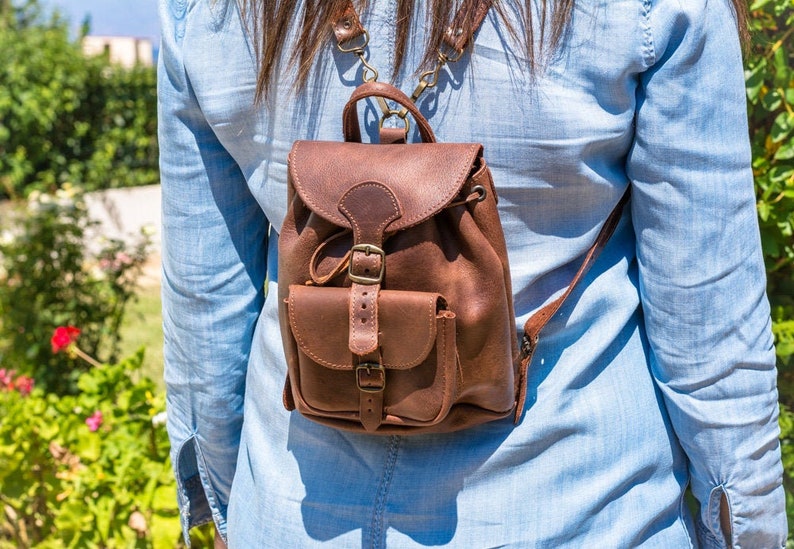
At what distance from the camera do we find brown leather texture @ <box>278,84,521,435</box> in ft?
3.43

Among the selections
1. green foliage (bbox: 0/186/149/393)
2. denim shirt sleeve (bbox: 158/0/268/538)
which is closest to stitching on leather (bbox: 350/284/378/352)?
denim shirt sleeve (bbox: 158/0/268/538)

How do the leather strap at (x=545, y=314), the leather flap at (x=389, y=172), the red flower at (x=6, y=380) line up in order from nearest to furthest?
the leather flap at (x=389, y=172) < the leather strap at (x=545, y=314) < the red flower at (x=6, y=380)

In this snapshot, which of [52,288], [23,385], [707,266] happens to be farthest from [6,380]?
[707,266]

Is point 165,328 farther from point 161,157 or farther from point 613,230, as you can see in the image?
point 613,230

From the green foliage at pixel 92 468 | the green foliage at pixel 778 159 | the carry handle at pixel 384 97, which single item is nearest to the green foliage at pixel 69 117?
the green foliage at pixel 92 468

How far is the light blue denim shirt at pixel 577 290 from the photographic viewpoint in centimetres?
109

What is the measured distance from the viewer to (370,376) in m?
1.10

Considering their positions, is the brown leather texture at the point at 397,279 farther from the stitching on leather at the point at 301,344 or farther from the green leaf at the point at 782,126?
the green leaf at the point at 782,126

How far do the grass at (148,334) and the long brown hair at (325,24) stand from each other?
3.86m

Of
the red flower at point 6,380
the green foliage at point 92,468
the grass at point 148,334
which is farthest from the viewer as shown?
the grass at point 148,334

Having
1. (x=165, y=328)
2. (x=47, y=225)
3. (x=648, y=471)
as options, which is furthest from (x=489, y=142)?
(x=47, y=225)

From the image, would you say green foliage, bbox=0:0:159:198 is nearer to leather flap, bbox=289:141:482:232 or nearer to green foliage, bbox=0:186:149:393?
green foliage, bbox=0:186:149:393

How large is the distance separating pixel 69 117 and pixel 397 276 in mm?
8873

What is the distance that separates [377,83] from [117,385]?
83.4 inches
